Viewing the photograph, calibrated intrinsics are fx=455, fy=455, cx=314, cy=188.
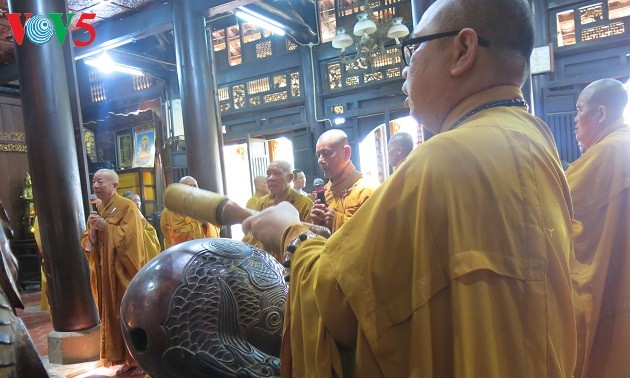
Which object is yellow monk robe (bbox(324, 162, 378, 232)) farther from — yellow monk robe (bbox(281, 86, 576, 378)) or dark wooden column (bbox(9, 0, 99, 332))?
yellow monk robe (bbox(281, 86, 576, 378))

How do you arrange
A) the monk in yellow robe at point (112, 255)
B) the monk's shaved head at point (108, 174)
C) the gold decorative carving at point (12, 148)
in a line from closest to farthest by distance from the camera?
1. the monk in yellow robe at point (112, 255)
2. the monk's shaved head at point (108, 174)
3. the gold decorative carving at point (12, 148)

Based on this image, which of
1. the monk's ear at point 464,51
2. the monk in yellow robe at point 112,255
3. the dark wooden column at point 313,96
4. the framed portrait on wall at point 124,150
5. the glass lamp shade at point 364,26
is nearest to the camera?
the monk's ear at point 464,51

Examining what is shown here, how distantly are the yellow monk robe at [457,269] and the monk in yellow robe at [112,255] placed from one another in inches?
156

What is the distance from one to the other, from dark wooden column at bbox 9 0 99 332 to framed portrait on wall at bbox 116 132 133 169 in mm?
7240

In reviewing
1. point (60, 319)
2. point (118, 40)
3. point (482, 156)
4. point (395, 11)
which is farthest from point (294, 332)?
point (395, 11)

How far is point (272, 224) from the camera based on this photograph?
114 centimetres

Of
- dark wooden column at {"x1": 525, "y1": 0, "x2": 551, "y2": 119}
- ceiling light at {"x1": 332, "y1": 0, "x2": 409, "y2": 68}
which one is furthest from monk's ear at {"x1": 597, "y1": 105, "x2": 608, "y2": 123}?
dark wooden column at {"x1": 525, "y1": 0, "x2": 551, "y2": 119}

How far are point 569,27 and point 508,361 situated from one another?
798 centimetres

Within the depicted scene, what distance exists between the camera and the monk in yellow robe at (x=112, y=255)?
433 centimetres

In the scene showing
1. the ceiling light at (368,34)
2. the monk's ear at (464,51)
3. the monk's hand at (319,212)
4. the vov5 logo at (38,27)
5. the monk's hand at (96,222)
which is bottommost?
the monk's hand at (96,222)

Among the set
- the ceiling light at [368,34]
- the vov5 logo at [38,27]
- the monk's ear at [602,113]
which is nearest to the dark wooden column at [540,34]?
the ceiling light at [368,34]

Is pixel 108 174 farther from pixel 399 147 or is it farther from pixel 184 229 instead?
pixel 399 147

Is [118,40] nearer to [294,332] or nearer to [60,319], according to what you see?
[60,319]

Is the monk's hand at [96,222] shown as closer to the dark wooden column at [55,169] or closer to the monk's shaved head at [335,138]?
the dark wooden column at [55,169]
